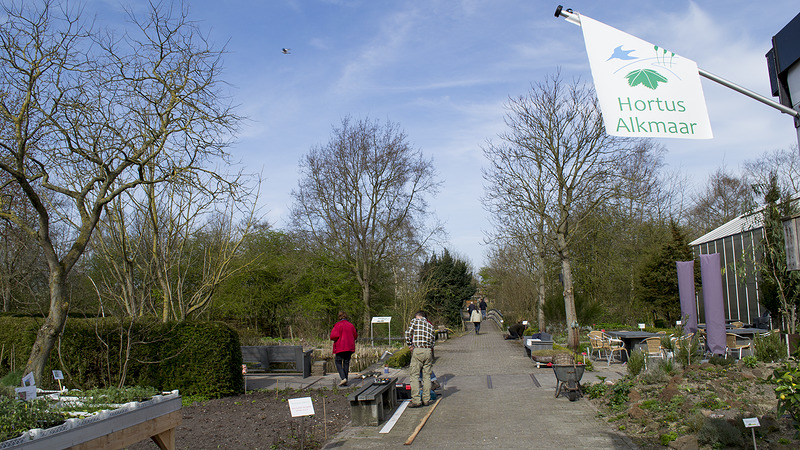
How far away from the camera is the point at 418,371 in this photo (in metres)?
10.7

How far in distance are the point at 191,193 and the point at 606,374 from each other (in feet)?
34.7

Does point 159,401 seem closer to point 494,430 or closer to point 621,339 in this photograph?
point 494,430

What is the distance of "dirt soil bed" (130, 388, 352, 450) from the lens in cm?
774

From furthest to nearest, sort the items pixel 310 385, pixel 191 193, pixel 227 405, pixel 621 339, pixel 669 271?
pixel 669 271 → pixel 621 339 → pixel 310 385 → pixel 191 193 → pixel 227 405

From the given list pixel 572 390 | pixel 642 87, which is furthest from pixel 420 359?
pixel 642 87

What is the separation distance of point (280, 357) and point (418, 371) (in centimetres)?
578

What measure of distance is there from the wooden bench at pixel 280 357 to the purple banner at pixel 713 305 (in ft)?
32.1

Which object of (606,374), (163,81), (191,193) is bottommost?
(606,374)

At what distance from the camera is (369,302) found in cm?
2959

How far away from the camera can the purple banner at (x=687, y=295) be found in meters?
15.2

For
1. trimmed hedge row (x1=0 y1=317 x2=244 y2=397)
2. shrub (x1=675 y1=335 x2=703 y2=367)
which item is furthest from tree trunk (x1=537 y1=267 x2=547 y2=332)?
trimmed hedge row (x1=0 y1=317 x2=244 y2=397)

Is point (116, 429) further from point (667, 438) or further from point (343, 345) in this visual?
point (343, 345)

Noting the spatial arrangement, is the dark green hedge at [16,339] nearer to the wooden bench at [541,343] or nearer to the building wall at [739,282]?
the wooden bench at [541,343]

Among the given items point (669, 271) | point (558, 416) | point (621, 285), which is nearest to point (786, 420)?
point (558, 416)
